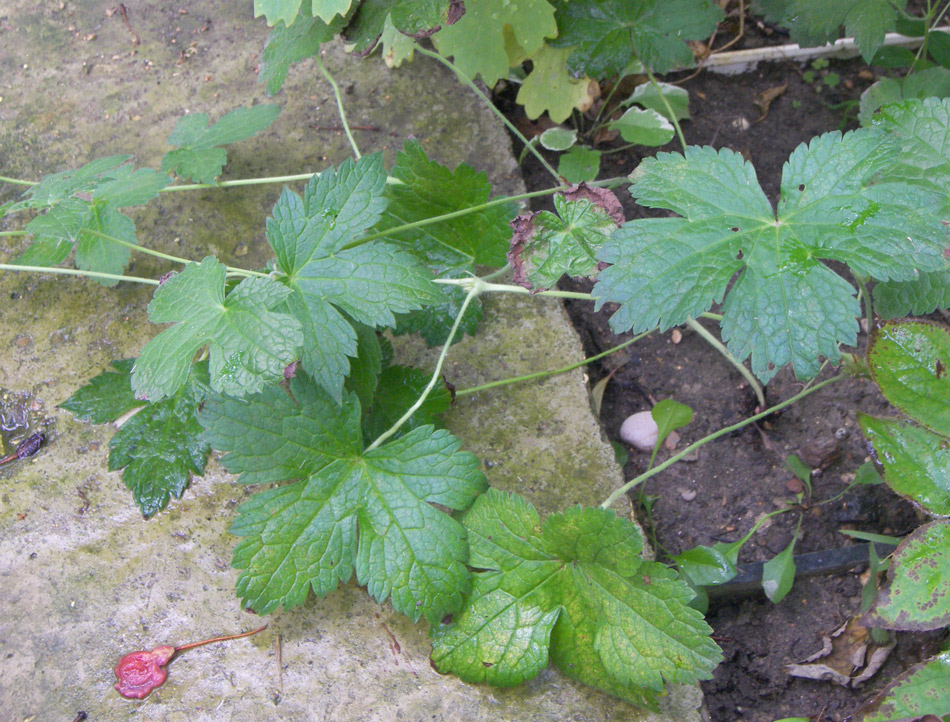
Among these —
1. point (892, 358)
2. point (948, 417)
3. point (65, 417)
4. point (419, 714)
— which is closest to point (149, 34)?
point (65, 417)

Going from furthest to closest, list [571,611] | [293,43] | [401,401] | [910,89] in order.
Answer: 1. [910,89]
2. [293,43]
3. [401,401]
4. [571,611]

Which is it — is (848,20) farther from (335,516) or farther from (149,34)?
(149,34)

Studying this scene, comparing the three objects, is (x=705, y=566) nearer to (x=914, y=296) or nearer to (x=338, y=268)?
(x=914, y=296)

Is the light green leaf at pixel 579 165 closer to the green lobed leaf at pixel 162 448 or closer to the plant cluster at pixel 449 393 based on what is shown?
the plant cluster at pixel 449 393

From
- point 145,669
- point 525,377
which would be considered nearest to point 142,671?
point 145,669

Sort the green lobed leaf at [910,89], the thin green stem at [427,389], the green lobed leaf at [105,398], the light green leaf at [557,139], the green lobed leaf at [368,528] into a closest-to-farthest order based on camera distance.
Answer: the green lobed leaf at [368,528]
the thin green stem at [427,389]
the green lobed leaf at [105,398]
the green lobed leaf at [910,89]
the light green leaf at [557,139]

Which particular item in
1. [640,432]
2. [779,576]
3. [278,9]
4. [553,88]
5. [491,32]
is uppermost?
[278,9]

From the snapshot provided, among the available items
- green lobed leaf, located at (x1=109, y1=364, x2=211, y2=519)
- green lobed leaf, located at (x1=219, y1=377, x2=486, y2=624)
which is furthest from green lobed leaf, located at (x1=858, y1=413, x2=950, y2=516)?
green lobed leaf, located at (x1=109, y1=364, x2=211, y2=519)

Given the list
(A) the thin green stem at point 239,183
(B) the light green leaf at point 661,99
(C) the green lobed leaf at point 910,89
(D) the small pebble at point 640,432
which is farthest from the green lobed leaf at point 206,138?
(C) the green lobed leaf at point 910,89
